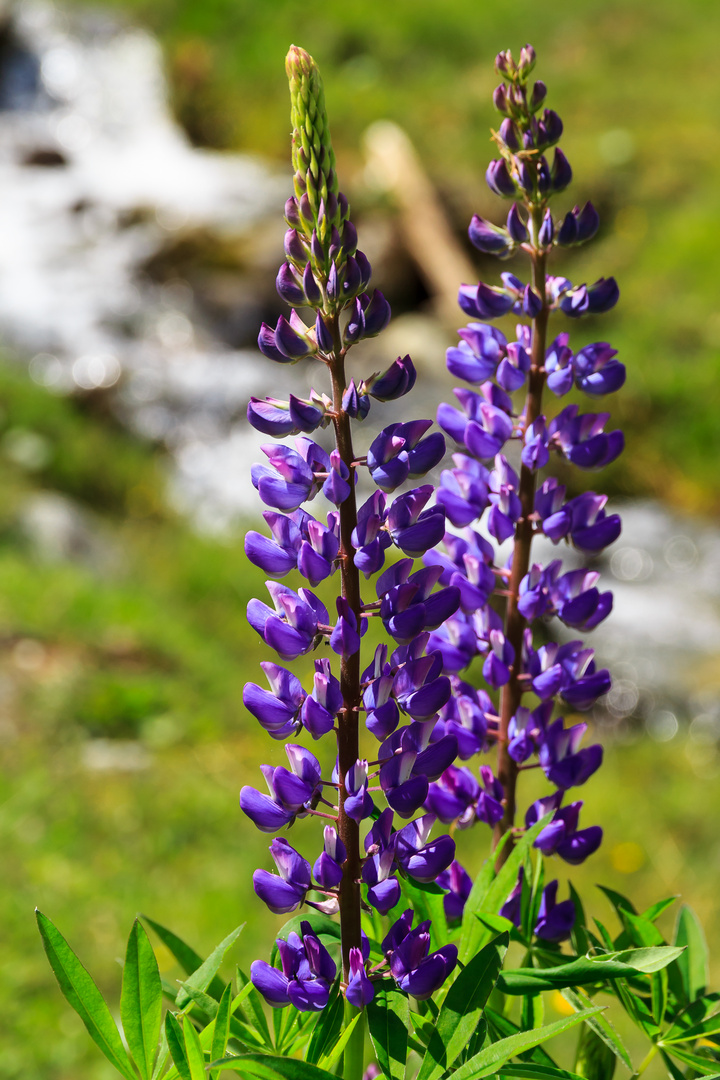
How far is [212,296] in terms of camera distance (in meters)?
9.28

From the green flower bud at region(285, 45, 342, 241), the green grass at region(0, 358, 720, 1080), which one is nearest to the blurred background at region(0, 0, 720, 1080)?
the green grass at region(0, 358, 720, 1080)

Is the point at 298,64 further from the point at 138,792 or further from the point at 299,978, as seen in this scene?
the point at 138,792

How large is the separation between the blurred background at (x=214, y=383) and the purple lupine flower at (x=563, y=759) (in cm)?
41

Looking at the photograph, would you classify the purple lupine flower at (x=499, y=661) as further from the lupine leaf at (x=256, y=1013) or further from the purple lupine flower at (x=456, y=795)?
the lupine leaf at (x=256, y=1013)

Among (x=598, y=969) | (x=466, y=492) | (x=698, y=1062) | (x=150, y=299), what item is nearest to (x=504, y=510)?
(x=466, y=492)

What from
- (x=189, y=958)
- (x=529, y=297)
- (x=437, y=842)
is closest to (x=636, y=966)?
(x=437, y=842)

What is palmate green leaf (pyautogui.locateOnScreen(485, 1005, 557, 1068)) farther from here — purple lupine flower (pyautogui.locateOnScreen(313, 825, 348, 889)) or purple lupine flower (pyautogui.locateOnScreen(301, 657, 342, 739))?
purple lupine flower (pyautogui.locateOnScreen(301, 657, 342, 739))

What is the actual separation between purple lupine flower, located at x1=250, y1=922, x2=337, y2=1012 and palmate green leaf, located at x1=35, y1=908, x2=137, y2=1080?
6.0 inches

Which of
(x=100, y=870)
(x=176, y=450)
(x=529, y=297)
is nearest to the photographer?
(x=529, y=297)

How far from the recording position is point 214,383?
8531 mm

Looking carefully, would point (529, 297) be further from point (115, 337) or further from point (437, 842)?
point (115, 337)

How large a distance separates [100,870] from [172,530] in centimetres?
318

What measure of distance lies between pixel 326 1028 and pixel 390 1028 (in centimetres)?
6

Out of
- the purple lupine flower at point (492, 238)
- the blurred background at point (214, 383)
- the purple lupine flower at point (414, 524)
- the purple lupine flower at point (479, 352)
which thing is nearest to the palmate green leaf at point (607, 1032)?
the purple lupine flower at point (414, 524)
